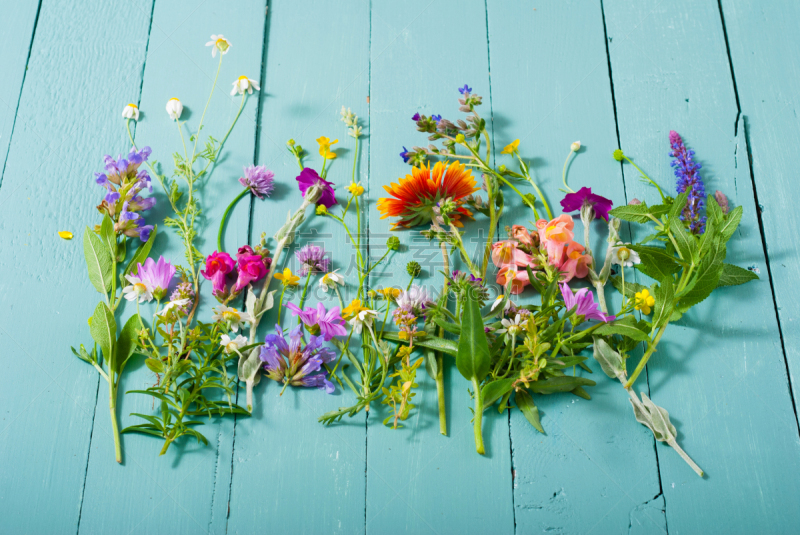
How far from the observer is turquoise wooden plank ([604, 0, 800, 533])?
86 centimetres

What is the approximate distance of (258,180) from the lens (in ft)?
3.42

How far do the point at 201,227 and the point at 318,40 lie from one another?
495 mm

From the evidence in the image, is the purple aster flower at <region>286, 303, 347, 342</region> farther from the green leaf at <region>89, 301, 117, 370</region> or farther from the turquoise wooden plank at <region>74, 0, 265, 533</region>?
the green leaf at <region>89, 301, 117, 370</region>

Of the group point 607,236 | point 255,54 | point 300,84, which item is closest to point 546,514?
point 607,236

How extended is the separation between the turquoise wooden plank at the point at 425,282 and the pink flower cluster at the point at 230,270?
211mm

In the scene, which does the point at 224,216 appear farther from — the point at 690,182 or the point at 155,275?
the point at 690,182

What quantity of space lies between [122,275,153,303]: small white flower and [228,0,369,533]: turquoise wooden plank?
0.21m

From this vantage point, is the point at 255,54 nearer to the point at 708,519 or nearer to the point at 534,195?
the point at 534,195

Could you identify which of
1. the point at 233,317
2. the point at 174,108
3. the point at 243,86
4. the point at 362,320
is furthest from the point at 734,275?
the point at 174,108

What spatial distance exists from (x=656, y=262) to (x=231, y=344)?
2.34 ft

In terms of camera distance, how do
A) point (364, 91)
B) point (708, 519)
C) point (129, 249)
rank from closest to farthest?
point (708, 519), point (129, 249), point (364, 91)

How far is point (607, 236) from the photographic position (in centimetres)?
102

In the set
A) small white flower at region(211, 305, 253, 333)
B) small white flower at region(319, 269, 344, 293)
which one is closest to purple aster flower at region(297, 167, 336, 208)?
small white flower at region(319, 269, 344, 293)

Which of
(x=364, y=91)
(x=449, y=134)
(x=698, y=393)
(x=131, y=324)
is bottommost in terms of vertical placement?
(x=698, y=393)
